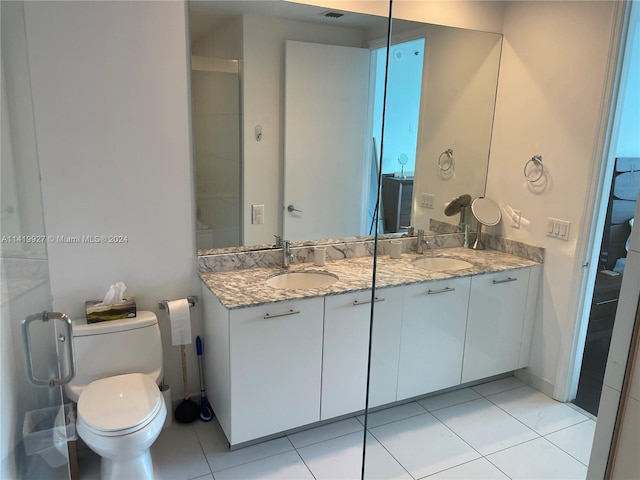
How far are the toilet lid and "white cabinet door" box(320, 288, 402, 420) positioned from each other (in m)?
0.87

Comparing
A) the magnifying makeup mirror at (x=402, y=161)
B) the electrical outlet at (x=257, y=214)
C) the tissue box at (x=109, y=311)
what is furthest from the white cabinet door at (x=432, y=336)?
the tissue box at (x=109, y=311)

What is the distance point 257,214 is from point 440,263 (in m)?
1.20

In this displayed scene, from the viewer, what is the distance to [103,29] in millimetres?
2236

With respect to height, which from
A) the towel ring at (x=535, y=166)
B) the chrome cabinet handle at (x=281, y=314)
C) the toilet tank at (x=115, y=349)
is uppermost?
the towel ring at (x=535, y=166)

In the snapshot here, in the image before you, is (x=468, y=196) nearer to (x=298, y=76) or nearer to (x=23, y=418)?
(x=298, y=76)

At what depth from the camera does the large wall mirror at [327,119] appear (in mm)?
2586

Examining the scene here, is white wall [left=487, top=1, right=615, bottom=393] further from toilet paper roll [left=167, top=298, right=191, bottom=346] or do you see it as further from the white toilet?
the white toilet

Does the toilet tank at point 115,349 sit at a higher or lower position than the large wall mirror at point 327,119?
lower

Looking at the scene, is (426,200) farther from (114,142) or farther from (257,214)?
(114,142)

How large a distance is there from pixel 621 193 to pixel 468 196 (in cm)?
108

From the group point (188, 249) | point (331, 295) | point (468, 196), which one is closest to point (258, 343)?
point (331, 295)

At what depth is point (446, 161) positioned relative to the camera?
322 centimetres

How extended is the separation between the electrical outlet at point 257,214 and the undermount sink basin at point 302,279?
33 centimetres

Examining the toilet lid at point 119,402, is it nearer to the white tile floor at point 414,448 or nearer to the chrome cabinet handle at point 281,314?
the white tile floor at point 414,448
